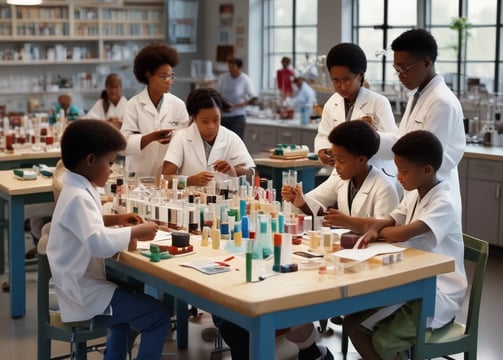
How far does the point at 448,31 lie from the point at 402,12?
0.67m

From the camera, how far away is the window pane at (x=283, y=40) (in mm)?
10328

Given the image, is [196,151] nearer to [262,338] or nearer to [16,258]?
[16,258]

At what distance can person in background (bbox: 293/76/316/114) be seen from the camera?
9258mm

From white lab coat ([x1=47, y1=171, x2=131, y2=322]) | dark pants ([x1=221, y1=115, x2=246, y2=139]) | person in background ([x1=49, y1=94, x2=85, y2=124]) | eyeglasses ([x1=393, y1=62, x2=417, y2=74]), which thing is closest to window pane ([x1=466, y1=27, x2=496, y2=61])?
dark pants ([x1=221, y1=115, x2=246, y2=139])

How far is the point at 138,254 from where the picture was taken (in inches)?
121

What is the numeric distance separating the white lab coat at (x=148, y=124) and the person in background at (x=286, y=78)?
15.0 feet

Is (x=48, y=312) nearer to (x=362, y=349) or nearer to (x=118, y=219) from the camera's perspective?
(x=118, y=219)

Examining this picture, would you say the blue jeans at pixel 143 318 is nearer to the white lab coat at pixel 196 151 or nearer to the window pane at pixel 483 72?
the white lab coat at pixel 196 151

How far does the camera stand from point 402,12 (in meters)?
8.78

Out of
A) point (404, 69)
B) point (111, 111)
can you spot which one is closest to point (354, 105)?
point (404, 69)

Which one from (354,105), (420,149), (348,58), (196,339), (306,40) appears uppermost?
(306,40)

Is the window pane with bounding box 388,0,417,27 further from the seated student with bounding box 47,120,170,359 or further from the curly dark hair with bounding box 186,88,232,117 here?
the seated student with bounding box 47,120,170,359

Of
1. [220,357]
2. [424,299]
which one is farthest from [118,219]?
[424,299]

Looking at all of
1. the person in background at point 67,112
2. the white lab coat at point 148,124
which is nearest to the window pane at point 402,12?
the person in background at point 67,112
